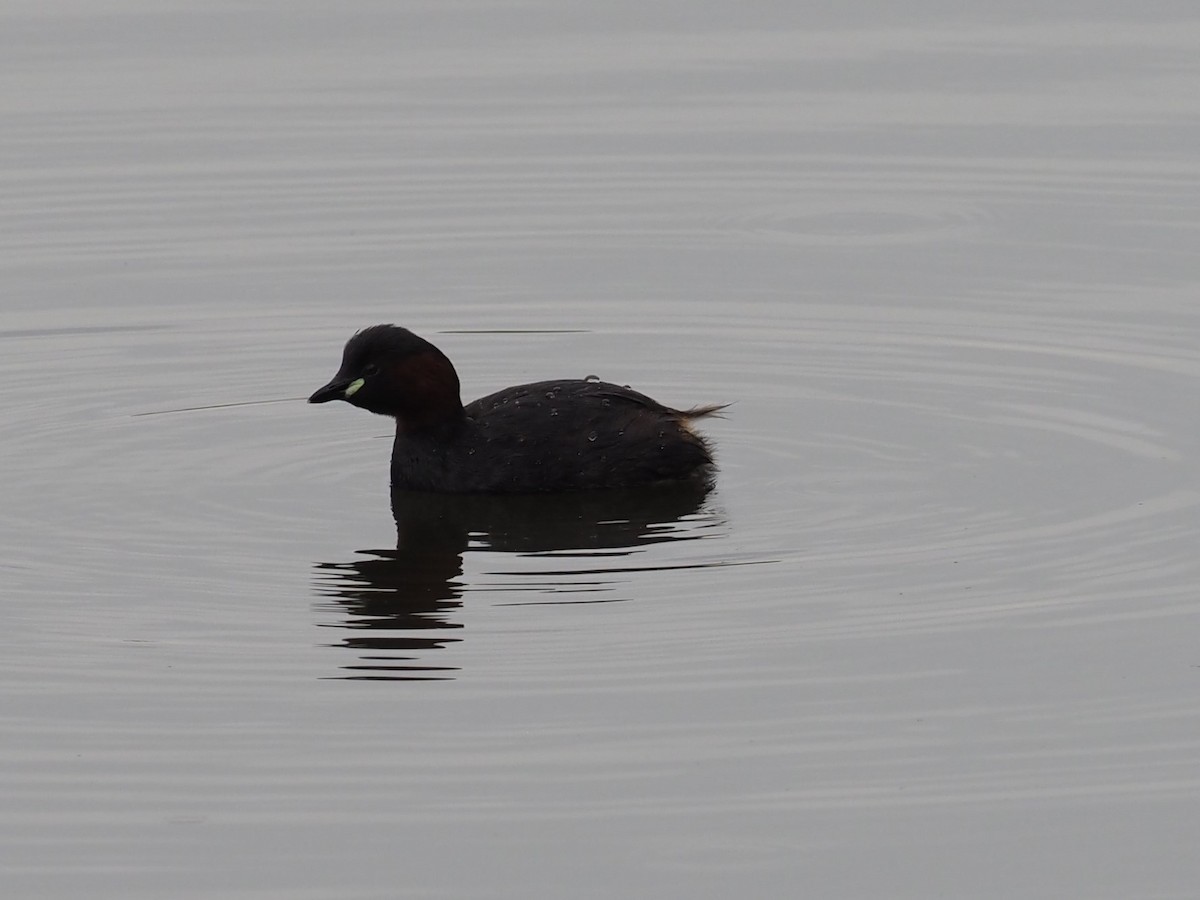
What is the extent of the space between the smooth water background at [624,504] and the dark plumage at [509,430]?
31 cm

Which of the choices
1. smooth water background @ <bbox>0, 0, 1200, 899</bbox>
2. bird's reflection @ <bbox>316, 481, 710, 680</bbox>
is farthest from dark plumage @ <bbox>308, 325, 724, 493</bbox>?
smooth water background @ <bbox>0, 0, 1200, 899</bbox>

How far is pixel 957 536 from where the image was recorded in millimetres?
10312

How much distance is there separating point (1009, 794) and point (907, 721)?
689 millimetres

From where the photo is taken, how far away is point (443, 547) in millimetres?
10758

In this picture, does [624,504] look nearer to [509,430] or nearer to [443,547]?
[509,430]

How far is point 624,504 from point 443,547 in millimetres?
1036

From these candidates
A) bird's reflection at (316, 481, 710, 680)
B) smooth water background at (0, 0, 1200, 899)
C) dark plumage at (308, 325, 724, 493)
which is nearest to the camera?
smooth water background at (0, 0, 1200, 899)

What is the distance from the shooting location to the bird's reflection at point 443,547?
9.26 meters

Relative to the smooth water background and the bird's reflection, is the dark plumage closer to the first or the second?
the bird's reflection

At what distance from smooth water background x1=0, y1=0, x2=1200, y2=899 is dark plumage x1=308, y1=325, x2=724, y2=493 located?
12.2 inches

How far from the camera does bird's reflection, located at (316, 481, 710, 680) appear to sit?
9258 millimetres

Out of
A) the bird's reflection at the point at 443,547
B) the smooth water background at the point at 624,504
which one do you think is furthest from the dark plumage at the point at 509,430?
the smooth water background at the point at 624,504

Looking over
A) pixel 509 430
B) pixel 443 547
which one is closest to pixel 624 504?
pixel 509 430

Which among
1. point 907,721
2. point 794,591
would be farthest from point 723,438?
point 907,721
